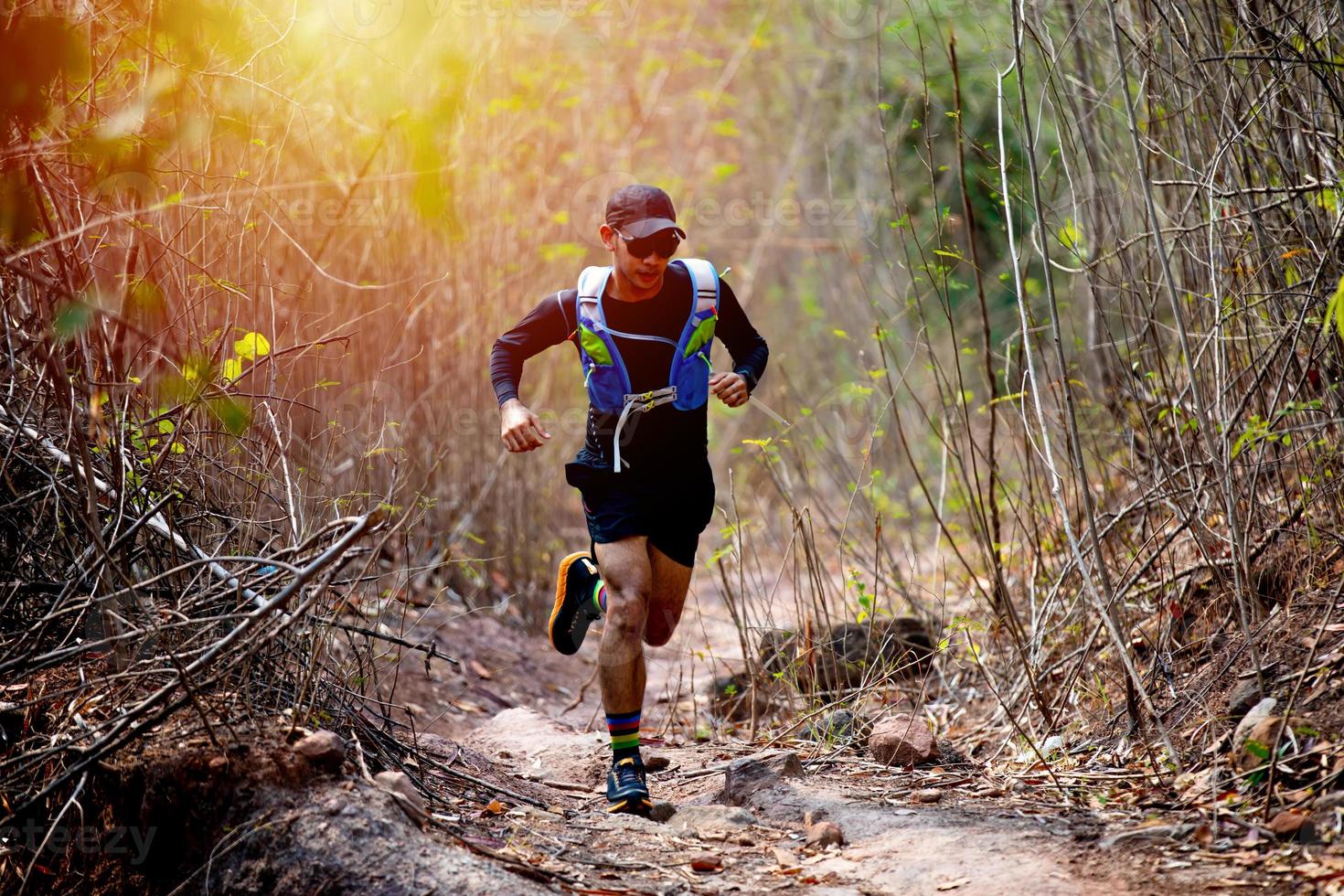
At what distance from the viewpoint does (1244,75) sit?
3.96 m

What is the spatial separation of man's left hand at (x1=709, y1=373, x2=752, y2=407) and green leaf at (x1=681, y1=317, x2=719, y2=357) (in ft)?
0.40

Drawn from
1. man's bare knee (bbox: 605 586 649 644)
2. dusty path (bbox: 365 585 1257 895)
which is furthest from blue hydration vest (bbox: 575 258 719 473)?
dusty path (bbox: 365 585 1257 895)

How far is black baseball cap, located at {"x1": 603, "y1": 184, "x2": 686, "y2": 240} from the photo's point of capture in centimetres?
386

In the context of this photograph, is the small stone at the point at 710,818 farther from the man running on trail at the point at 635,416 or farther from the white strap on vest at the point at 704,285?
the white strap on vest at the point at 704,285

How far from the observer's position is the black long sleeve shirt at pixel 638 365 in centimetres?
396

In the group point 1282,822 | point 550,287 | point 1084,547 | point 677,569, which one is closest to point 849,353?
point 550,287

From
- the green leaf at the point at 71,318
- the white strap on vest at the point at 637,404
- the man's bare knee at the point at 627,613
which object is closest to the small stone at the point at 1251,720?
the man's bare knee at the point at 627,613

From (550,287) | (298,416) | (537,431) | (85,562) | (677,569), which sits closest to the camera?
(85,562)

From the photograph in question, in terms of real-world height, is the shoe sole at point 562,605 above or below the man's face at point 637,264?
below

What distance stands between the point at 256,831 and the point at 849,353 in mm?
11141

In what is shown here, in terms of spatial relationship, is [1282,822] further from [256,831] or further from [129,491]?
[129,491]

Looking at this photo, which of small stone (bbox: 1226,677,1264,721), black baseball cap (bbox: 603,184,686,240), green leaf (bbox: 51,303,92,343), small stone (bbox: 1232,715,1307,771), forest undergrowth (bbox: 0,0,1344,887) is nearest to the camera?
green leaf (bbox: 51,303,92,343)

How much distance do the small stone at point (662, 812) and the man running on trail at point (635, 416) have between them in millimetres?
30

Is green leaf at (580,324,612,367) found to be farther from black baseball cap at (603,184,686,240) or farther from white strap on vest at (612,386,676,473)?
black baseball cap at (603,184,686,240)
